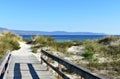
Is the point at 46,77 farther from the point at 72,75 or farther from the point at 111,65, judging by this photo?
the point at 111,65

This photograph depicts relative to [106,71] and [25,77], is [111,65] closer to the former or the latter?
[106,71]

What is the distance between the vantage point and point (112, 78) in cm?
1519

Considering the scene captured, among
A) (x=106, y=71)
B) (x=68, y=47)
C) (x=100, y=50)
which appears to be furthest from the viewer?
(x=68, y=47)

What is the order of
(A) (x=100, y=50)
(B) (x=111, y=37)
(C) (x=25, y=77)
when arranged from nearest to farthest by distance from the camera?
(C) (x=25, y=77)
(A) (x=100, y=50)
(B) (x=111, y=37)

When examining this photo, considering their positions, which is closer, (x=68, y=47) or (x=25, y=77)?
(x=25, y=77)

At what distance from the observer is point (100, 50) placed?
96.2 ft

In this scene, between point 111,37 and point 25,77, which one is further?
point 111,37

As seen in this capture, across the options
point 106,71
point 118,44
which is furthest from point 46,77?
point 118,44

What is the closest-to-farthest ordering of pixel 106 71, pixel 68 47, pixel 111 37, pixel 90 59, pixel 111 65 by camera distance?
pixel 106 71
pixel 111 65
pixel 90 59
pixel 68 47
pixel 111 37

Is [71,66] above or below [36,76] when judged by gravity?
above

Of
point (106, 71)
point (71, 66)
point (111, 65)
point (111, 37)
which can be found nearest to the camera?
point (71, 66)

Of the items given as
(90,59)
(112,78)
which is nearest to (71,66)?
(112,78)

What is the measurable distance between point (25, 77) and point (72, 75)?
155 inches

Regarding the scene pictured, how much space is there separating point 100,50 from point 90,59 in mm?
6274
